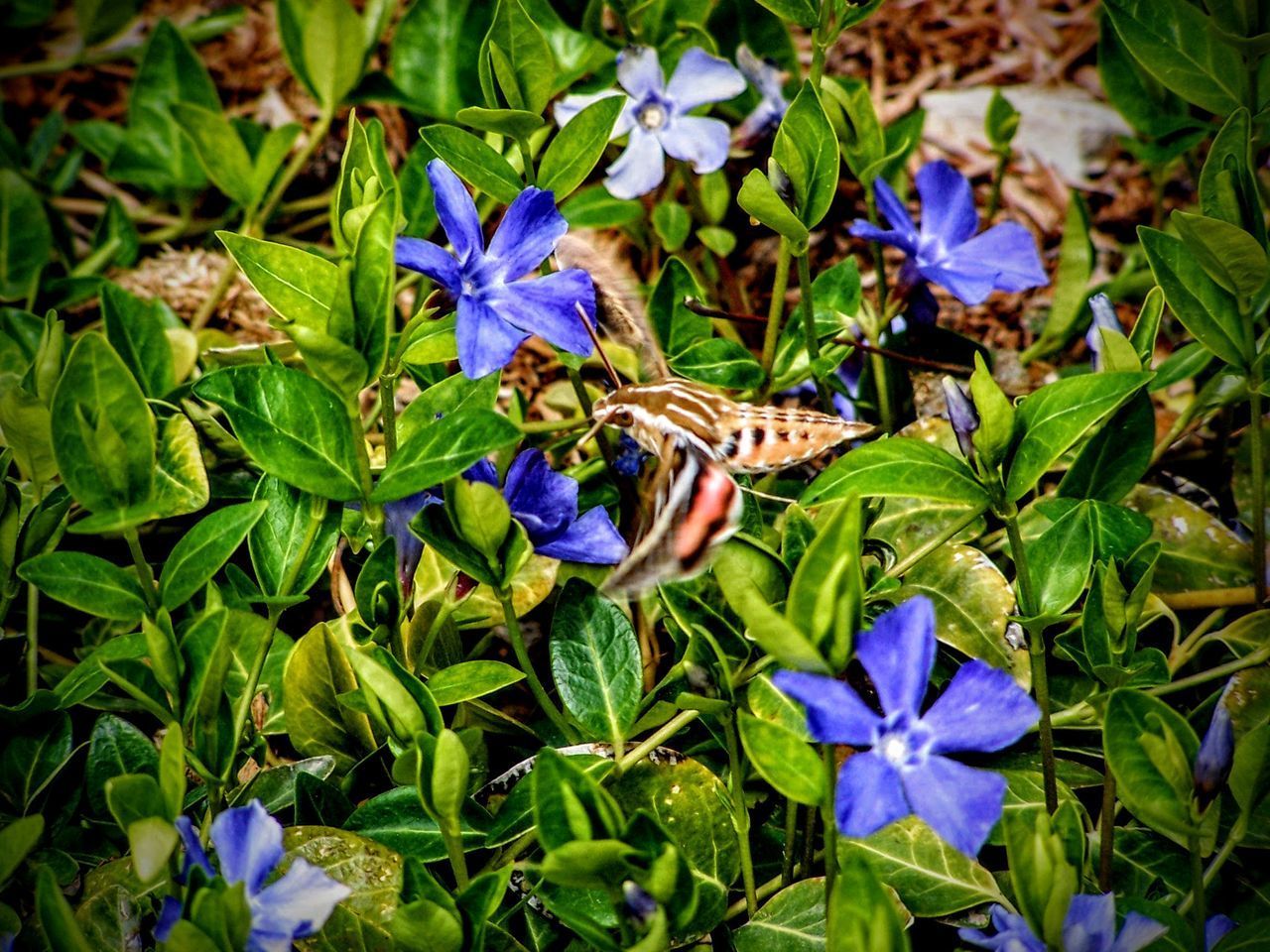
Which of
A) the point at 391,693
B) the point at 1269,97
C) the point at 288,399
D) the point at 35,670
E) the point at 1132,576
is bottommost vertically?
the point at 35,670

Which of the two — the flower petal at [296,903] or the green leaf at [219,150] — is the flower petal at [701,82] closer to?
the green leaf at [219,150]

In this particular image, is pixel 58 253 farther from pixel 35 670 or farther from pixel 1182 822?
pixel 1182 822

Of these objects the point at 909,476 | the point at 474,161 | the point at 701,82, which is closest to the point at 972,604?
the point at 909,476

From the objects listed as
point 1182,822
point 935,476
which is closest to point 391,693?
point 935,476

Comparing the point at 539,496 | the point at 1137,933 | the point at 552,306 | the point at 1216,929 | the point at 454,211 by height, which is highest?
the point at 454,211

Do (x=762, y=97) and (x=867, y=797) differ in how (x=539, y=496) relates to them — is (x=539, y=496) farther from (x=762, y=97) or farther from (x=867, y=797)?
(x=762, y=97)

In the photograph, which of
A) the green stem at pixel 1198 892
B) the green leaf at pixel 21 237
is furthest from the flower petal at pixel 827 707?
the green leaf at pixel 21 237

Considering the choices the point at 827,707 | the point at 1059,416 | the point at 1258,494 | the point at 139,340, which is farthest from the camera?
the point at 139,340
